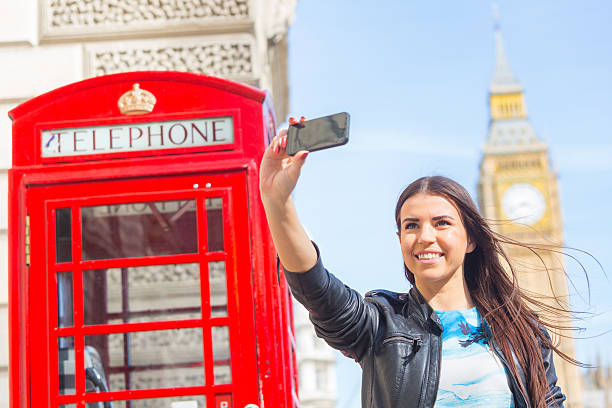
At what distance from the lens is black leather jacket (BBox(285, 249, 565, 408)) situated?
89.3 inches

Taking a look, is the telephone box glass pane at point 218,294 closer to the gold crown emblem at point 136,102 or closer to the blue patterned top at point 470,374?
the gold crown emblem at point 136,102

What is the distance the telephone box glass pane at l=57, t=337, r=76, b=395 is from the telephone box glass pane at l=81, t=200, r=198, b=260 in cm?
58

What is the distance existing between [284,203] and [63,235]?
2163 millimetres

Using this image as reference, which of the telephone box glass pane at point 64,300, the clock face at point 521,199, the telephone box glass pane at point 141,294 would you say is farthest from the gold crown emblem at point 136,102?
the clock face at point 521,199

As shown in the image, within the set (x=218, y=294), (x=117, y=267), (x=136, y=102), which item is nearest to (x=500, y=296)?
(x=117, y=267)

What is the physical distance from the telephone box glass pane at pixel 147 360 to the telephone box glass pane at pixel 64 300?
1251 millimetres

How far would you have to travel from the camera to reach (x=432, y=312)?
240cm

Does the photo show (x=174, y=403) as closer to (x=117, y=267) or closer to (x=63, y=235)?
(x=117, y=267)

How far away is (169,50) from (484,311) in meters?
3.65

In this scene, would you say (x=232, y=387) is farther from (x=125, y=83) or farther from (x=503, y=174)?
(x=503, y=174)

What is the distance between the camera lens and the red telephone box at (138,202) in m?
3.99

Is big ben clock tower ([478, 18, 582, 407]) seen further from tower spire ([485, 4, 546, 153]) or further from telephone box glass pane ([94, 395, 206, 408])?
telephone box glass pane ([94, 395, 206, 408])

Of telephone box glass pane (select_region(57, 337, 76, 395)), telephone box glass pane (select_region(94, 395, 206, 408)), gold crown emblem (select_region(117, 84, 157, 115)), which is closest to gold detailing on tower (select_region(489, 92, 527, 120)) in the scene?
telephone box glass pane (select_region(94, 395, 206, 408))

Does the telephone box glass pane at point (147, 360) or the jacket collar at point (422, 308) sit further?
the telephone box glass pane at point (147, 360)
